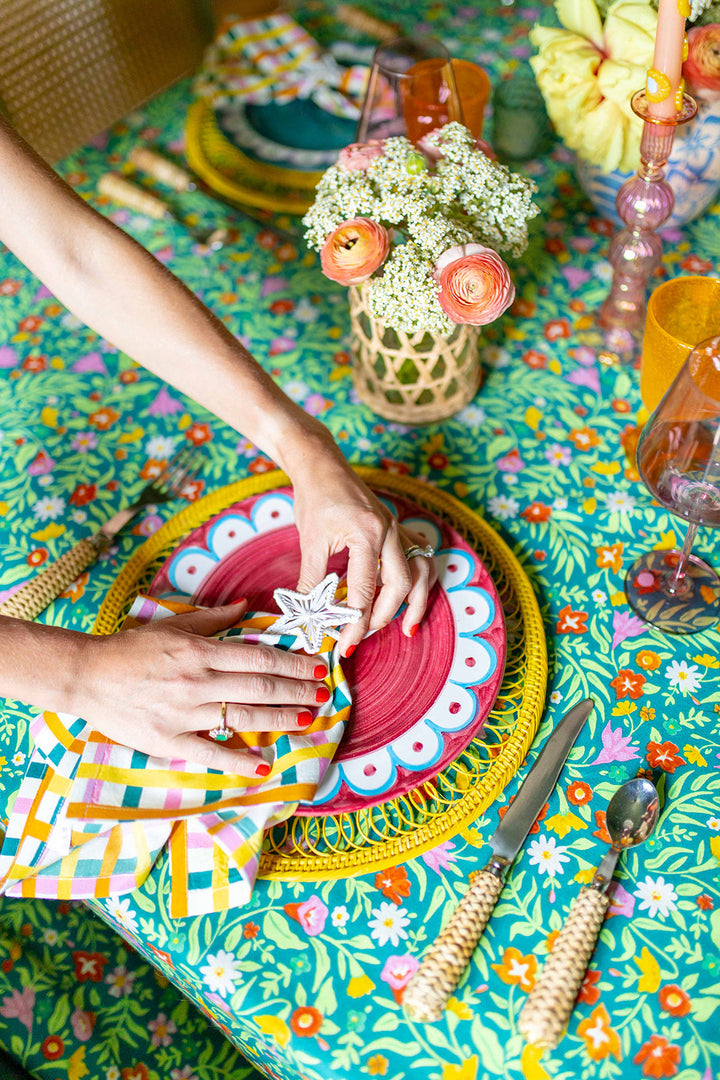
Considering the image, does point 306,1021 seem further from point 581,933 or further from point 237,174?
point 237,174

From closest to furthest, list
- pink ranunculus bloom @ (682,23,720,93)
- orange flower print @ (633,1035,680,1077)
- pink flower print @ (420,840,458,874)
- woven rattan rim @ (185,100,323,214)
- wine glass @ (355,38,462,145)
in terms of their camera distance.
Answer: orange flower print @ (633,1035,680,1077), pink flower print @ (420,840,458,874), pink ranunculus bloom @ (682,23,720,93), wine glass @ (355,38,462,145), woven rattan rim @ (185,100,323,214)

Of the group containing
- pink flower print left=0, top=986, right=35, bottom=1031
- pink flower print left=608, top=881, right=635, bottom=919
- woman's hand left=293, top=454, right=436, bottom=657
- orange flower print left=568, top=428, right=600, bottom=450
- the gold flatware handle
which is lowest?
pink flower print left=0, top=986, right=35, bottom=1031

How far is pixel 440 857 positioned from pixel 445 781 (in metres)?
0.07

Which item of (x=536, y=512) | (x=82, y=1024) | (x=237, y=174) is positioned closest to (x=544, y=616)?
(x=536, y=512)

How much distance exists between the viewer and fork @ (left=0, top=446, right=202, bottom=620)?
94cm

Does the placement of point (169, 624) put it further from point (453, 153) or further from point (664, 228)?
point (664, 228)

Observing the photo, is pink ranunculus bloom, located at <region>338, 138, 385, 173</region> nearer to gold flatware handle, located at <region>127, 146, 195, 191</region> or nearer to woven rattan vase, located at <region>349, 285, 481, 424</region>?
woven rattan vase, located at <region>349, 285, 481, 424</region>

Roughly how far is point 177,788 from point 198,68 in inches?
59.4

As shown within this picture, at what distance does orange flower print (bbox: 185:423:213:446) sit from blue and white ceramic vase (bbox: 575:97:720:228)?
69 cm

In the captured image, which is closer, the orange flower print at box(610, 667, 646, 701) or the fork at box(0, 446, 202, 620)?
the orange flower print at box(610, 667, 646, 701)

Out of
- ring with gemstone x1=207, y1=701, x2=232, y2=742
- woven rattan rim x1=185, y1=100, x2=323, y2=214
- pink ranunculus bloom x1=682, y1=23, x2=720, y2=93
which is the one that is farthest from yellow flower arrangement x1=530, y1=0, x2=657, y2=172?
ring with gemstone x1=207, y1=701, x2=232, y2=742

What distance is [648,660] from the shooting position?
2.83ft

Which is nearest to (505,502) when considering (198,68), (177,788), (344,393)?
(344,393)

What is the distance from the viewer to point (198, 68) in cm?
164
